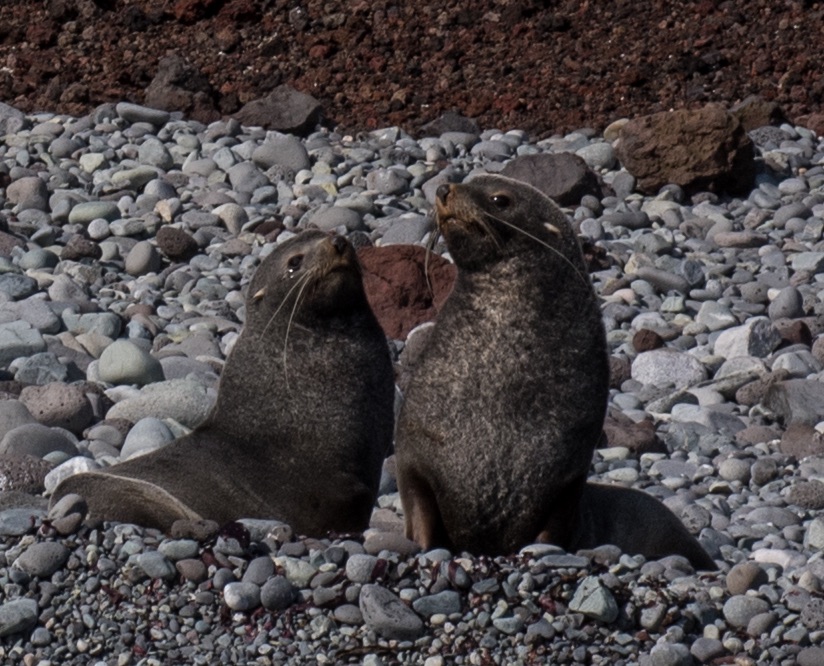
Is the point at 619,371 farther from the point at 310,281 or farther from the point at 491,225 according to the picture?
the point at 491,225

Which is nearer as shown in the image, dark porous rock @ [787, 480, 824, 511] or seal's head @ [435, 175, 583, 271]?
seal's head @ [435, 175, 583, 271]

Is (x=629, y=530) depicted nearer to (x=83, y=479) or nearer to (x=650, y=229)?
(x=83, y=479)

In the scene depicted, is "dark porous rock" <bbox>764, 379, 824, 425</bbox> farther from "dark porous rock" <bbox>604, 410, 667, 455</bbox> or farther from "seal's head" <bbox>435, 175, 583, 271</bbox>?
"seal's head" <bbox>435, 175, 583, 271</bbox>

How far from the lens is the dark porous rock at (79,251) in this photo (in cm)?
1117

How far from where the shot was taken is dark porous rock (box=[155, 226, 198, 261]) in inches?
442

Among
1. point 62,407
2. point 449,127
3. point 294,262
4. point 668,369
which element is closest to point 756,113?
point 449,127

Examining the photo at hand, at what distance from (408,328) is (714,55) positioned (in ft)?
16.4

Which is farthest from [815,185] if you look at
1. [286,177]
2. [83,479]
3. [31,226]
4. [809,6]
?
[83,479]

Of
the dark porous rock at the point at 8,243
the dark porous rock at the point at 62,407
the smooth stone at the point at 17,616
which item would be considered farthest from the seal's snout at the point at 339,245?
the dark porous rock at the point at 8,243

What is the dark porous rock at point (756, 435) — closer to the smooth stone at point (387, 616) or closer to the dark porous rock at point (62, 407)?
the dark porous rock at point (62, 407)

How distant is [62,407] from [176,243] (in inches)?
122

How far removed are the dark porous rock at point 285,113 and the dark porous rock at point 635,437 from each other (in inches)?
203

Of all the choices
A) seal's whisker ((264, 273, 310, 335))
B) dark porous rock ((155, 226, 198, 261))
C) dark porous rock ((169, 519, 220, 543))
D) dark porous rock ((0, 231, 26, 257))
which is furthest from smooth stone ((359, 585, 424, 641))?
dark porous rock ((0, 231, 26, 257))

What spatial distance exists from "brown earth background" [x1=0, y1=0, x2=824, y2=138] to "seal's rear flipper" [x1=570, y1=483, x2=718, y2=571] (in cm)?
705
